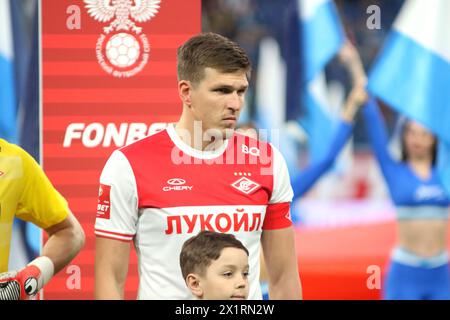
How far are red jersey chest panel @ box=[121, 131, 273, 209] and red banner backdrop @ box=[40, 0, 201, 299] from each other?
752 millimetres

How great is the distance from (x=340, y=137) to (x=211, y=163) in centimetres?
192

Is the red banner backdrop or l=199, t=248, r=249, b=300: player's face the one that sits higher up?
the red banner backdrop

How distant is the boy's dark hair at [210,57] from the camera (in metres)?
2.65

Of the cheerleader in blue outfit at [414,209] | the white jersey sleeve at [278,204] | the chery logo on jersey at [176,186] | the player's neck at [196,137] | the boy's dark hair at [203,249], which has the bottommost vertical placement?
the cheerleader in blue outfit at [414,209]

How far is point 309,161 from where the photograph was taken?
15.9ft

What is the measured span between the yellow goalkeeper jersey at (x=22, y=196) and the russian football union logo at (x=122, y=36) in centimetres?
68

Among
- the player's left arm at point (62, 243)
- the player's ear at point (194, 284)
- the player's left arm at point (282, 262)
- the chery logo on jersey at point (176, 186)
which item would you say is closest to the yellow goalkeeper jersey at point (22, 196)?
the player's left arm at point (62, 243)

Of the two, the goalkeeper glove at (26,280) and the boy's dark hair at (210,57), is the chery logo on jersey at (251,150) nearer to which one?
the boy's dark hair at (210,57)

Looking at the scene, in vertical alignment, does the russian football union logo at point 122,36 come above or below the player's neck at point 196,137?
above

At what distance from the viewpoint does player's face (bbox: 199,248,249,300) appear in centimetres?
257

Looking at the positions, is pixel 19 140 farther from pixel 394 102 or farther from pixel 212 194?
pixel 394 102

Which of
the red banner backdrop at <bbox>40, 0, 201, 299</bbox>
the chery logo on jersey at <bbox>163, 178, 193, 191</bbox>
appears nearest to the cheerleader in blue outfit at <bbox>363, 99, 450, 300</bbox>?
the red banner backdrop at <bbox>40, 0, 201, 299</bbox>

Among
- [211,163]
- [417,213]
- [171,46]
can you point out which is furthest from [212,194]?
[417,213]

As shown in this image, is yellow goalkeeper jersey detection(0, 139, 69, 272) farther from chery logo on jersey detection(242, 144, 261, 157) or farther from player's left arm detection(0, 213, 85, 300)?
chery logo on jersey detection(242, 144, 261, 157)
